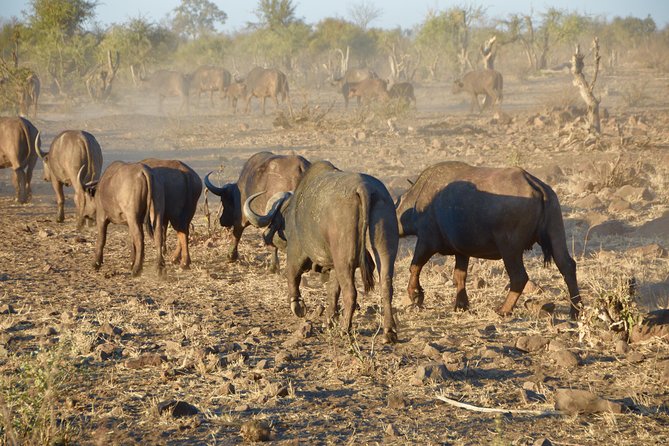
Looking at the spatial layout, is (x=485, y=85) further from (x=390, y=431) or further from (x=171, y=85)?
(x=390, y=431)

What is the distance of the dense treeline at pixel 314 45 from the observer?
3394cm

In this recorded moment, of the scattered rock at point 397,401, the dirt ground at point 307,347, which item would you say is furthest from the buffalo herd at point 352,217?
Result: the scattered rock at point 397,401

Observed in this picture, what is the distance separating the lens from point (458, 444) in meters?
4.55

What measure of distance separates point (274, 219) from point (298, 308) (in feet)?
3.70

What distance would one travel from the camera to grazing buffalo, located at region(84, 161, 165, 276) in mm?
8742

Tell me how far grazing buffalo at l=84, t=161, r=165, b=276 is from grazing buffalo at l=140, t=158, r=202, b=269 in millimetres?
201

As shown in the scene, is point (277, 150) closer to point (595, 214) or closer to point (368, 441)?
point (595, 214)

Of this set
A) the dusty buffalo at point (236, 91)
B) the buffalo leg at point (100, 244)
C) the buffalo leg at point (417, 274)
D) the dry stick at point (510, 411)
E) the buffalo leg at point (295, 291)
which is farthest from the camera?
the dusty buffalo at point (236, 91)

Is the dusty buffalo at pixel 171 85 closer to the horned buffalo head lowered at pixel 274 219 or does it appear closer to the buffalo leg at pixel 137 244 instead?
the buffalo leg at pixel 137 244

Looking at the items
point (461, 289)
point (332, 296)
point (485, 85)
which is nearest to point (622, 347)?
point (461, 289)

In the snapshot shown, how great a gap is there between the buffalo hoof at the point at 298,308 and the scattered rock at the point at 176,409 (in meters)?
2.25

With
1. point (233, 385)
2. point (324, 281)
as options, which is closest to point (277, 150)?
point (324, 281)

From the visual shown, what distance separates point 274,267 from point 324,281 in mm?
1157

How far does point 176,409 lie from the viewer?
16.2 ft
